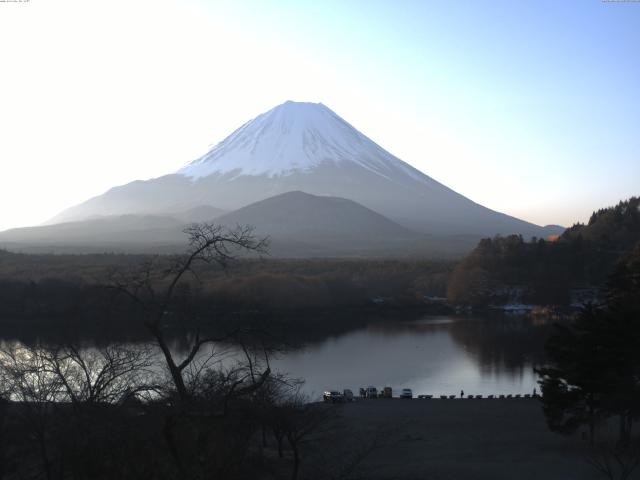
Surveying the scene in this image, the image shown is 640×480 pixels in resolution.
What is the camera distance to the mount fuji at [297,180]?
208 ft

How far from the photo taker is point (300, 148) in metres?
70.0

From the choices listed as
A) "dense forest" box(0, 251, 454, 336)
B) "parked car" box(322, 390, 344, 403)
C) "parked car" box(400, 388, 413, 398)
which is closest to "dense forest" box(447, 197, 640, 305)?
"dense forest" box(0, 251, 454, 336)

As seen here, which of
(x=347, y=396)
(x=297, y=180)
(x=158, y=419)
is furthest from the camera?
(x=297, y=180)

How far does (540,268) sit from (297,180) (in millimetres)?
44673

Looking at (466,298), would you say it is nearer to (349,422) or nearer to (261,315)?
(349,422)

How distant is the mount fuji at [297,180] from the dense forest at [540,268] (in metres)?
33.2

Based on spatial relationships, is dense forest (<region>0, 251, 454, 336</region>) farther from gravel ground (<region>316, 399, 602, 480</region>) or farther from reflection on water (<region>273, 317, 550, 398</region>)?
gravel ground (<region>316, 399, 602, 480</region>)

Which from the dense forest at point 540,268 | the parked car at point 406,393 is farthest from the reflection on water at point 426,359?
the dense forest at point 540,268

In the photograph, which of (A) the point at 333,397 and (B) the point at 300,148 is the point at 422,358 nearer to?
(A) the point at 333,397

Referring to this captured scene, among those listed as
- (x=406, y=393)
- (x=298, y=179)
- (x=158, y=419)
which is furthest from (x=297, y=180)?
(x=158, y=419)

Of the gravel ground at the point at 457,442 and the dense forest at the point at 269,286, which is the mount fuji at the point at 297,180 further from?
the gravel ground at the point at 457,442

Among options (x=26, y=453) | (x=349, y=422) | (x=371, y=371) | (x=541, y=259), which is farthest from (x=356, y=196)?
(x=26, y=453)

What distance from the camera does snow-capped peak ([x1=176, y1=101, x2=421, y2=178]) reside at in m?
69.2

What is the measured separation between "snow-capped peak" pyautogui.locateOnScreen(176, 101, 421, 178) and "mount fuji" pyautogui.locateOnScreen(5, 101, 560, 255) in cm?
9
